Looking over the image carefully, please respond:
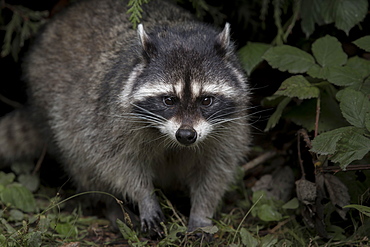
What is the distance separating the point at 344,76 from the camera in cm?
433

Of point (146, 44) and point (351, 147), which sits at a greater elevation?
point (146, 44)

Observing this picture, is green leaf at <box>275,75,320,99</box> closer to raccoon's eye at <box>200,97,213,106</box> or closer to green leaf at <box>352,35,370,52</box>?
green leaf at <box>352,35,370,52</box>

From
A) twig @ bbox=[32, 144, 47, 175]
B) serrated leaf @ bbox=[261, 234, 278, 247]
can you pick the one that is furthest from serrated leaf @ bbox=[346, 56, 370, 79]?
twig @ bbox=[32, 144, 47, 175]

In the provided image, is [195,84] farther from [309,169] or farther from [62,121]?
[62,121]

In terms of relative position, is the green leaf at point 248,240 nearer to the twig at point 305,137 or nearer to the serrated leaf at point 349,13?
the twig at point 305,137

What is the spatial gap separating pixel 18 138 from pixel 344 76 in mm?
3729

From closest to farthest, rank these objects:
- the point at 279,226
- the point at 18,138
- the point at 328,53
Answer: the point at 328,53 → the point at 279,226 → the point at 18,138

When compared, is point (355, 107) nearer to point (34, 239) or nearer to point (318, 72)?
point (318, 72)

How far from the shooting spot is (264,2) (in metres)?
5.38

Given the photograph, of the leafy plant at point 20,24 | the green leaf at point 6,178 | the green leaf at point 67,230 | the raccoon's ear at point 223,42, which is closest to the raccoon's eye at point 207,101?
the raccoon's ear at point 223,42

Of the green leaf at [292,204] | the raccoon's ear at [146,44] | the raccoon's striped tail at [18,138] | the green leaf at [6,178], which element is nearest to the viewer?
the raccoon's ear at [146,44]

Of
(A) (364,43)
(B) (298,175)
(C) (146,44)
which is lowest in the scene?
(B) (298,175)

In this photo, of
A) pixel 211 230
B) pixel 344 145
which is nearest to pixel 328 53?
pixel 344 145

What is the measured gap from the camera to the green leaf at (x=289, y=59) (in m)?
4.56
